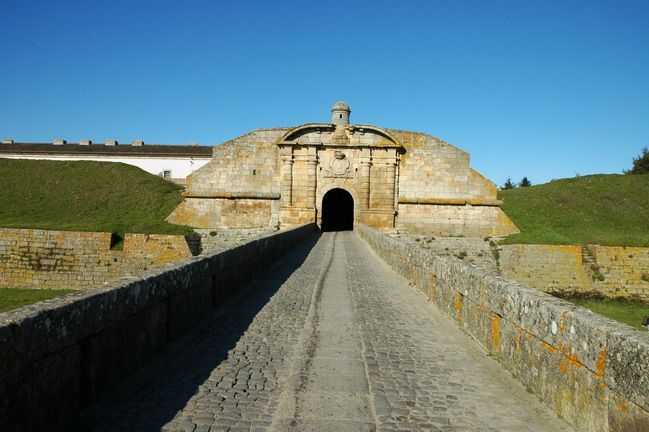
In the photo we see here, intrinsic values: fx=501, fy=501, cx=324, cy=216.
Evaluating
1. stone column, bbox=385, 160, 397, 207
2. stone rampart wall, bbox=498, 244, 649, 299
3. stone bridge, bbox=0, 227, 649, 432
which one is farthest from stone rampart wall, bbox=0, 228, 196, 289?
stone rampart wall, bbox=498, 244, 649, 299

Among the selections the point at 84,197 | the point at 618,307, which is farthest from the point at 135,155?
the point at 618,307

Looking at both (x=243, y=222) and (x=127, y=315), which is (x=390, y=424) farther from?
(x=243, y=222)

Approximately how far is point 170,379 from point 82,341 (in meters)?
1.05

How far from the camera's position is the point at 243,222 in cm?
2872

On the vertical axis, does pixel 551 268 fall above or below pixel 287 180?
below

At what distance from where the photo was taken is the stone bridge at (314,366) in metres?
3.06

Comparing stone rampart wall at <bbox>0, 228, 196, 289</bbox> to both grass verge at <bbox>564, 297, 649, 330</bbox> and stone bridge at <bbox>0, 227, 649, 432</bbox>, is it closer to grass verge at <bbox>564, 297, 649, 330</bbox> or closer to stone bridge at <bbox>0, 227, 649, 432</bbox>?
stone bridge at <bbox>0, 227, 649, 432</bbox>

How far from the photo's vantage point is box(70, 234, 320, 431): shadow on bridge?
3.48 meters

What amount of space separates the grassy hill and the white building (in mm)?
28377

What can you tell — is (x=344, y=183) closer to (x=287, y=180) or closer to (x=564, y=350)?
(x=287, y=180)

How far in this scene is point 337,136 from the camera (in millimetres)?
28312

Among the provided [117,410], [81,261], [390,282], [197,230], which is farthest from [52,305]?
[197,230]

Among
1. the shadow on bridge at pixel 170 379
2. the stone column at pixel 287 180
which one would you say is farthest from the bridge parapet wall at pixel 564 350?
the stone column at pixel 287 180

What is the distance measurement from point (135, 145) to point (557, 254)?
4194 cm
